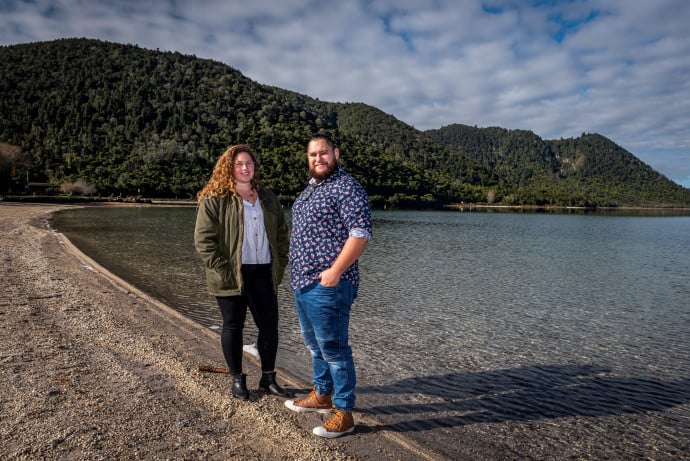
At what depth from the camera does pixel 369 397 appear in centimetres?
444

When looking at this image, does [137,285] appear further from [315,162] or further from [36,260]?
[315,162]

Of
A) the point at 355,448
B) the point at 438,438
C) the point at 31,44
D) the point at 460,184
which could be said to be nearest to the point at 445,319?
the point at 438,438

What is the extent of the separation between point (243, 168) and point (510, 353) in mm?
5091

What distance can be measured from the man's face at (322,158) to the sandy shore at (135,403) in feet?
6.56

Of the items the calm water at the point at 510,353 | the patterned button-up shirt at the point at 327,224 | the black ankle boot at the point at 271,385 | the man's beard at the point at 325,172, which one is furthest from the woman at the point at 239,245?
the calm water at the point at 510,353

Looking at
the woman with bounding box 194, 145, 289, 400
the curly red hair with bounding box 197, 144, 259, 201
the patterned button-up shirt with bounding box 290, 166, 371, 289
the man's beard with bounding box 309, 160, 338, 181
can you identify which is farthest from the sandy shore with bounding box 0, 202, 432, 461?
the man's beard with bounding box 309, 160, 338, 181

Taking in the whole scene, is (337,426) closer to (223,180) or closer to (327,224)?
(327,224)

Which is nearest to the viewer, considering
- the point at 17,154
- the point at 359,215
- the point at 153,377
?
the point at 359,215

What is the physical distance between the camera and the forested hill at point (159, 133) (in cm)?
8288

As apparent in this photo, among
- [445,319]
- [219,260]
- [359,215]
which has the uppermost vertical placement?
[359,215]

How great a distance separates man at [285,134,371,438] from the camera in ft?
9.64

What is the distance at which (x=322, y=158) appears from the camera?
309 centimetres

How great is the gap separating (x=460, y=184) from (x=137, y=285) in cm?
13942

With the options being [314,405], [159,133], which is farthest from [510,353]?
[159,133]
